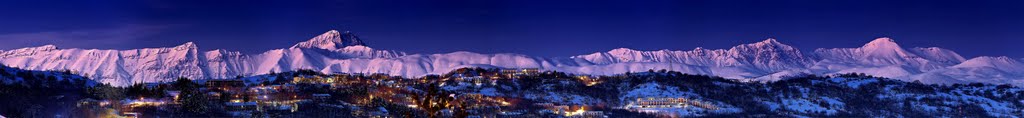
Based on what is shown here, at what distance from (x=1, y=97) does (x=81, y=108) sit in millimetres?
8711

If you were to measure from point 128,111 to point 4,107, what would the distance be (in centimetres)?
1422

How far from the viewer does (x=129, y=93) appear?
18338 centimetres

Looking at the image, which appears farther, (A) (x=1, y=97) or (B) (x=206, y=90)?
(B) (x=206, y=90)

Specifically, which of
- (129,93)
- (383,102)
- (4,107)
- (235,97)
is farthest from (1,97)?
(383,102)

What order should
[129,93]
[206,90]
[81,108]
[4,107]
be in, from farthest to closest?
[206,90], [129,93], [81,108], [4,107]

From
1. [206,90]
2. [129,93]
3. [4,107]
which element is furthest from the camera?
[206,90]

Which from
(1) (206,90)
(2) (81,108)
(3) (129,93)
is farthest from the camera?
(1) (206,90)

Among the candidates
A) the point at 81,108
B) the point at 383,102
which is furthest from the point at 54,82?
the point at 383,102

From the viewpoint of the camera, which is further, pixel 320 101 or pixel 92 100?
pixel 320 101

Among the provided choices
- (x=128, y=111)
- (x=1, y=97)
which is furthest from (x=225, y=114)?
(x=1, y=97)

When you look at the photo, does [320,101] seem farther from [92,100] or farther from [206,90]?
[92,100]

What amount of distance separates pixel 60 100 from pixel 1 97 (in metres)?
11.5

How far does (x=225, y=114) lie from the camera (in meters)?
170

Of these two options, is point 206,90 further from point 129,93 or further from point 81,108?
point 81,108
